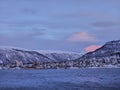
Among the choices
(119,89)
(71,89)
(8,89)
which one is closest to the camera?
(119,89)

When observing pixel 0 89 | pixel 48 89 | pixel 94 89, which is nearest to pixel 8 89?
pixel 0 89

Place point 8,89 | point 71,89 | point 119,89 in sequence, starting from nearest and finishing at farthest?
point 119,89 → point 71,89 → point 8,89

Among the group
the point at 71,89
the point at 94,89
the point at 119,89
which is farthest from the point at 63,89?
the point at 119,89

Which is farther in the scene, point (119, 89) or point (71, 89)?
point (71, 89)

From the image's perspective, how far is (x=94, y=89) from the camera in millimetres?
104312

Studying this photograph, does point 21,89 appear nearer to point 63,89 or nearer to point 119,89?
point 63,89

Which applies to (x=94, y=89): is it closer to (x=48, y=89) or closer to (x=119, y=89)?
(x=119, y=89)

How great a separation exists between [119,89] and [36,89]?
85.1ft

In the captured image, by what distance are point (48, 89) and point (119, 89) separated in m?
22.1

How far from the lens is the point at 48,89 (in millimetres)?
112312

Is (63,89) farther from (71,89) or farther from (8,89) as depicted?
(8,89)

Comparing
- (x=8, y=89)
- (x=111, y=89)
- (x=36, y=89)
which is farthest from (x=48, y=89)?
(x=111, y=89)

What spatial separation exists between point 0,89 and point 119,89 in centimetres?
3615

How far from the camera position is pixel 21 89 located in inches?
4523
